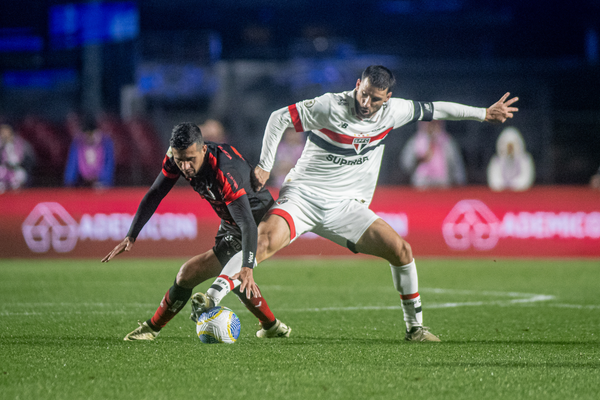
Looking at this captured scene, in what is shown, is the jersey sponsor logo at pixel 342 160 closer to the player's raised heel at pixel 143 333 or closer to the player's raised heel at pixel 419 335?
the player's raised heel at pixel 419 335

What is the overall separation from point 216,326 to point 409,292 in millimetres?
1565

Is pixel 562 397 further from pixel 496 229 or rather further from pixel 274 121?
pixel 496 229

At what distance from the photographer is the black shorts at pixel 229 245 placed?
5.80 metres

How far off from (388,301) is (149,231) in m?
5.99

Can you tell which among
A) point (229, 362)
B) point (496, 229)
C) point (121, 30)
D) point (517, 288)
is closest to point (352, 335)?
point (229, 362)

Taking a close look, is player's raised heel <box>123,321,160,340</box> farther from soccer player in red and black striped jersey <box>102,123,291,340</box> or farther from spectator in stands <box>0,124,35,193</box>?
spectator in stands <box>0,124,35,193</box>

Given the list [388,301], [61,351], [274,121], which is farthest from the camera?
[388,301]

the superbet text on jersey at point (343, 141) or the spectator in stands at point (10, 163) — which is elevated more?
the superbet text on jersey at point (343, 141)

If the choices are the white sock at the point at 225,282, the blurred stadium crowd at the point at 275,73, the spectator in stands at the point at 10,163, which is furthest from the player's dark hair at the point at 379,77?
the spectator in stands at the point at 10,163

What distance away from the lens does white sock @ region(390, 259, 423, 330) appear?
6.12m

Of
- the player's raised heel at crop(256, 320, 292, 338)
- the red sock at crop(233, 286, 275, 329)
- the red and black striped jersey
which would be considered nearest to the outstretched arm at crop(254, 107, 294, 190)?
the red and black striped jersey

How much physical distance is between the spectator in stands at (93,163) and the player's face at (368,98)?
9309mm

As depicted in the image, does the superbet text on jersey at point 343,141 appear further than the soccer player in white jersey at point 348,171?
Yes

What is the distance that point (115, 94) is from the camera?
19906mm
